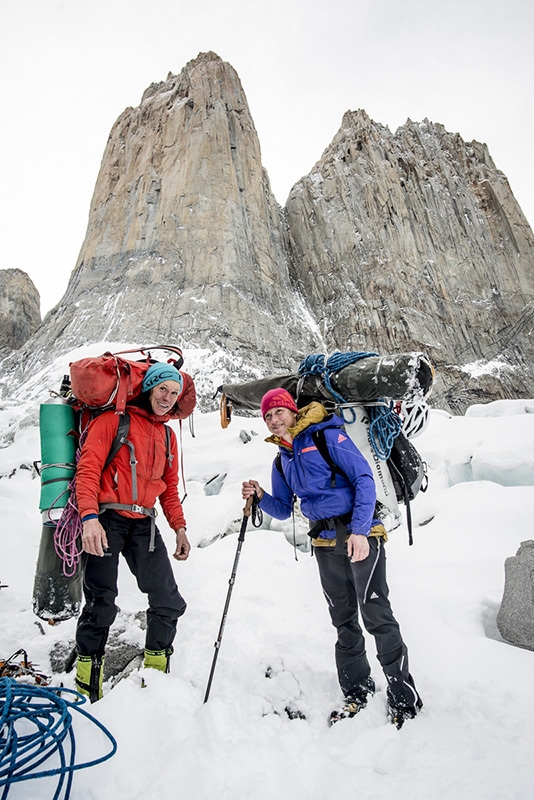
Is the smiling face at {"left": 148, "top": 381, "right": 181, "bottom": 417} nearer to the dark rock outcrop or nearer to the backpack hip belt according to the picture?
the backpack hip belt

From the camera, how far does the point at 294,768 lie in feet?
5.57

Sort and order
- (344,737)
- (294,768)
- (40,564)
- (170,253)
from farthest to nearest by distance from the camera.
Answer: (170,253)
(40,564)
(344,737)
(294,768)

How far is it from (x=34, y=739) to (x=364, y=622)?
1.59 m

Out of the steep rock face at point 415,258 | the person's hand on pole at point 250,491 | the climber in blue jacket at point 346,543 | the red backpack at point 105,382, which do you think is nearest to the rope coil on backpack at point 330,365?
the climber in blue jacket at point 346,543

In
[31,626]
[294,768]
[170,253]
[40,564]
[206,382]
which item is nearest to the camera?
[294,768]

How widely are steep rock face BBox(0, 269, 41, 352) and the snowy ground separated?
125 feet

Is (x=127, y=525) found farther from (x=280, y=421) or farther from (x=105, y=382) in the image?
(x=280, y=421)

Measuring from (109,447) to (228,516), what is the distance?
11.9ft

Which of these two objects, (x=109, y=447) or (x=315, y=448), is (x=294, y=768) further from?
(x=109, y=447)

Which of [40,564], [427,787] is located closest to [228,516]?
[40,564]

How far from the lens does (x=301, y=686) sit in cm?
239

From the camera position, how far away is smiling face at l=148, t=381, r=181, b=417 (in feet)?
8.63

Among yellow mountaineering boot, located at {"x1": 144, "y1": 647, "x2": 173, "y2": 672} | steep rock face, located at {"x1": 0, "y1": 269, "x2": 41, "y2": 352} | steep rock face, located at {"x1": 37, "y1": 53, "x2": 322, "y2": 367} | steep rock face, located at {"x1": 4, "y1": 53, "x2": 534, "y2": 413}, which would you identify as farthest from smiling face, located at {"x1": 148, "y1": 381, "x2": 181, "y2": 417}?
steep rock face, located at {"x1": 0, "y1": 269, "x2": 41, "y2": 352}

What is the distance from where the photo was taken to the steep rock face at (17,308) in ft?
120
